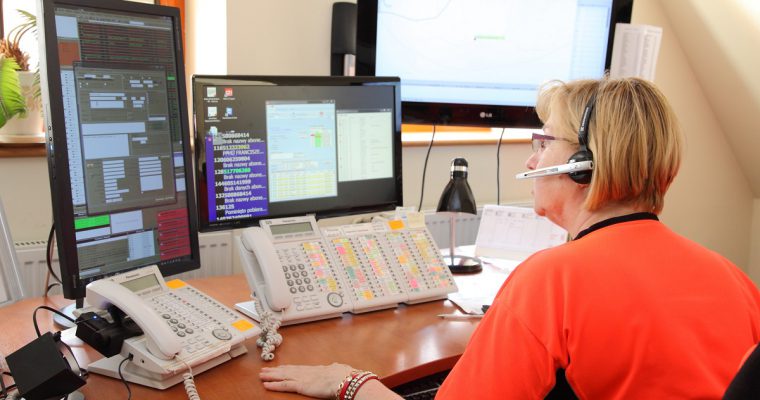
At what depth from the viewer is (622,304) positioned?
1.01 m

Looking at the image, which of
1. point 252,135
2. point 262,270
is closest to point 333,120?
point 252,135

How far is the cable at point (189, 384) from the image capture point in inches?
44.3

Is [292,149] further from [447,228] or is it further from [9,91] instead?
[447,228]

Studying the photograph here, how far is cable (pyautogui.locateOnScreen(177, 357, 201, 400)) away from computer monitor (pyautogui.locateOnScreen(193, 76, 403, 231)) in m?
0.46

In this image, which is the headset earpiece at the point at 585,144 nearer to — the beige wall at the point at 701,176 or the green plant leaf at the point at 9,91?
the green plant leaf at the point at 9,91

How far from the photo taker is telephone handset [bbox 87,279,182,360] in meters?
1.17

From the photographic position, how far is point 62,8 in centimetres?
123

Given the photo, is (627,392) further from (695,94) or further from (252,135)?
(695,94)

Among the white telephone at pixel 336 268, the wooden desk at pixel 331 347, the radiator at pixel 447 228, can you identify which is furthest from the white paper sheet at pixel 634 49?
the wooden desk at pixel 331 347

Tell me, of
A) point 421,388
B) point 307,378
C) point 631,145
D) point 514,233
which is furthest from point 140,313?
point 514,233

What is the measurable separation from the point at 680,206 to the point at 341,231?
7.61 ft

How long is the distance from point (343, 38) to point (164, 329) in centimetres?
136

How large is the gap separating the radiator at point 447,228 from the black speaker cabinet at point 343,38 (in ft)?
2.03

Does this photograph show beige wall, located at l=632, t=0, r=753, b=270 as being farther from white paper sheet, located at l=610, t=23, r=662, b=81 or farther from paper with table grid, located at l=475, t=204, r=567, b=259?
paper with table grid, located at l=475, t=204, r=567, b=259
